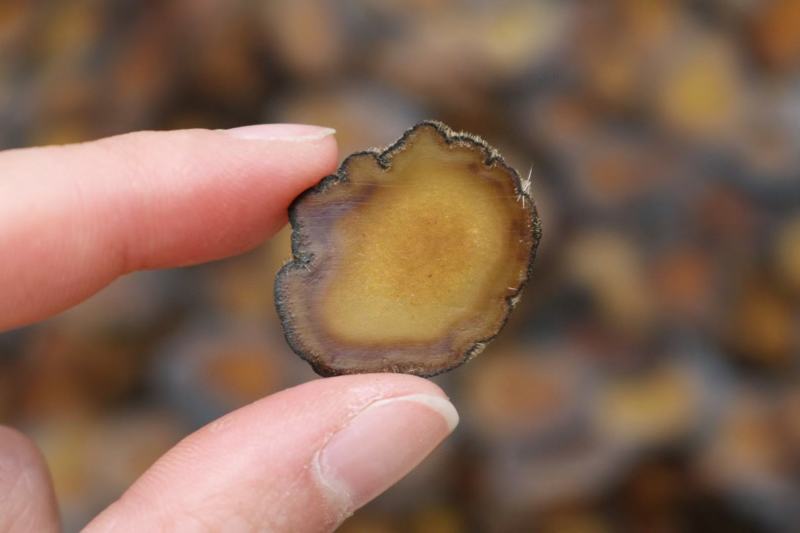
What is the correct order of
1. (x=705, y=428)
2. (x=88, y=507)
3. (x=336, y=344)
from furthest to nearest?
(x=88, y=507), (x=705, y=428), (x=336, y=344)

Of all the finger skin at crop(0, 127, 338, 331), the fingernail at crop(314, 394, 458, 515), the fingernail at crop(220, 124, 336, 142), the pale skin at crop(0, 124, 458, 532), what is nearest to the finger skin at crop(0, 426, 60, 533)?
the pale skin at crop(0, 124, 458, 532)

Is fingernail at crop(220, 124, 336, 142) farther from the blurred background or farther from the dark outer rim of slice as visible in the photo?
the blurred background

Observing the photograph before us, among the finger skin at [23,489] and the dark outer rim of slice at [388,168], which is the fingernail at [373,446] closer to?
the dark outer rim of slice at [388,168]

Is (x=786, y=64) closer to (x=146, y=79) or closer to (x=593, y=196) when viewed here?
(x=593, y=196)

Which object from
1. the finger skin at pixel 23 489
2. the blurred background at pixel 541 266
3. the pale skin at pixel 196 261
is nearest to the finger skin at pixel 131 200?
the pale skin at pixel 196 261

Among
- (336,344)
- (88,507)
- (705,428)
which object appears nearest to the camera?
(336,344)

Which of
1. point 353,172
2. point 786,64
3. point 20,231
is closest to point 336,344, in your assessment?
point 353,172

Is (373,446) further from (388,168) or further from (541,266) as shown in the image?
(541,266)
